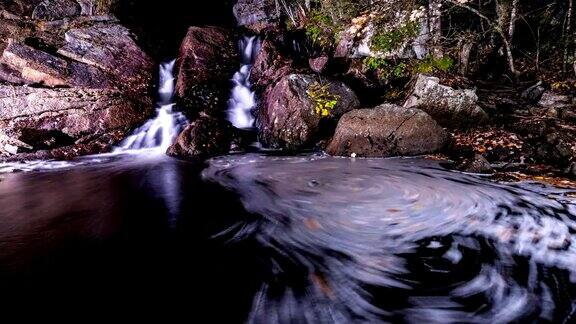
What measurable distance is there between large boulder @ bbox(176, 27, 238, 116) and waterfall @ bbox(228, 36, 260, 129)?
0.25 m

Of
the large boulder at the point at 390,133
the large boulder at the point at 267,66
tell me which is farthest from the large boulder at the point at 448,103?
the large boulder at the point at 267,66

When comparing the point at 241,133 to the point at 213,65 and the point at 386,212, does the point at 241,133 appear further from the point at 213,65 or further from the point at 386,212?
the point at 386,212

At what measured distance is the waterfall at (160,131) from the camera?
364 inches

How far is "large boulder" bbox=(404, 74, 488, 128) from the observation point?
286 inches

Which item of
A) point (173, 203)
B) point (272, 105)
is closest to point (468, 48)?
point (272, 105)

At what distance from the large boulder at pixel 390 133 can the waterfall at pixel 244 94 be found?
3723 millimetres

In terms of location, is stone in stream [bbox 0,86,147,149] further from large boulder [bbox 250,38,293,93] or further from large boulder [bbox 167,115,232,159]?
large boulder [bbox 250,38,293,93]

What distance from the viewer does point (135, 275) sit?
2.81 m

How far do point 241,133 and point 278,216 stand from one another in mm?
5146

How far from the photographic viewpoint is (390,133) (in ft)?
22.5

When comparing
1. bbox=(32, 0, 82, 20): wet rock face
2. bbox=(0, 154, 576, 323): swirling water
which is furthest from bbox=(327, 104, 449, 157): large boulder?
bbox=(32, 0, 82, 20): wet rock face

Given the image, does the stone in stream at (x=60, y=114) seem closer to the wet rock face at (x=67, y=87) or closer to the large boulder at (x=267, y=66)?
the wet rock face at (x=67, y=87)

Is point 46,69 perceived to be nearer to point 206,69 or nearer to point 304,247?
point 206,69

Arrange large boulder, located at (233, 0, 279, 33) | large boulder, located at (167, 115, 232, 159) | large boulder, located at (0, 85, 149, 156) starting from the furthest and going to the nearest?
large boulder, located at (233, 0, 279, 33), large boulder, located at (0, 85, 149, 156), large boulder, located at (167, 115, 232, 159)
